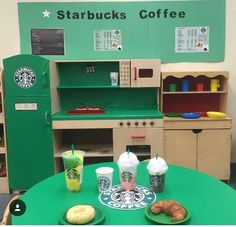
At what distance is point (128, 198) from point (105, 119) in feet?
5.68

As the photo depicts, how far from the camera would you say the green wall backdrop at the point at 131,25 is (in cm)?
342

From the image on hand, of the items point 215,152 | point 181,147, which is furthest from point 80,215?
point 215,152

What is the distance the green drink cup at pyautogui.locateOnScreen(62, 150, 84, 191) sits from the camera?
143 cm

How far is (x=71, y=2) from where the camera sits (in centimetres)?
344

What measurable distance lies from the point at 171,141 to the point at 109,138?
2.80 ft

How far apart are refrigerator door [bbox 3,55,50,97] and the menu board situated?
21.4 inches

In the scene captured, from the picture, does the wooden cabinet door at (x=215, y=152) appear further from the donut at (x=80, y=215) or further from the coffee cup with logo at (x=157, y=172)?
the donut at (x=80, y=215)

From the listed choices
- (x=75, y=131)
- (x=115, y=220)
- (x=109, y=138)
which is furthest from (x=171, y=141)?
(x=115, y=220)

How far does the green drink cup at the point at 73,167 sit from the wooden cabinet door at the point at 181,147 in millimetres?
1851

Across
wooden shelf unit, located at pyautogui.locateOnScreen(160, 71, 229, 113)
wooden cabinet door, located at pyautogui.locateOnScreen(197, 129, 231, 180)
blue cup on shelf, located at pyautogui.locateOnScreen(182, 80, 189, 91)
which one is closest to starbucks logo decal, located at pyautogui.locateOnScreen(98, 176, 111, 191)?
wooden cabinet door, located at pyautogui.locateOnScreen(197, 129, 231, 180)

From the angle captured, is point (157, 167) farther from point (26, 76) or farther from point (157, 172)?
point (26, 76)

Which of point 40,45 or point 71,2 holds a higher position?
point 71,2

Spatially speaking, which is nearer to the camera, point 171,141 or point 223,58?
point 171,141

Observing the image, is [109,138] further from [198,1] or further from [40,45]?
[198,1]
